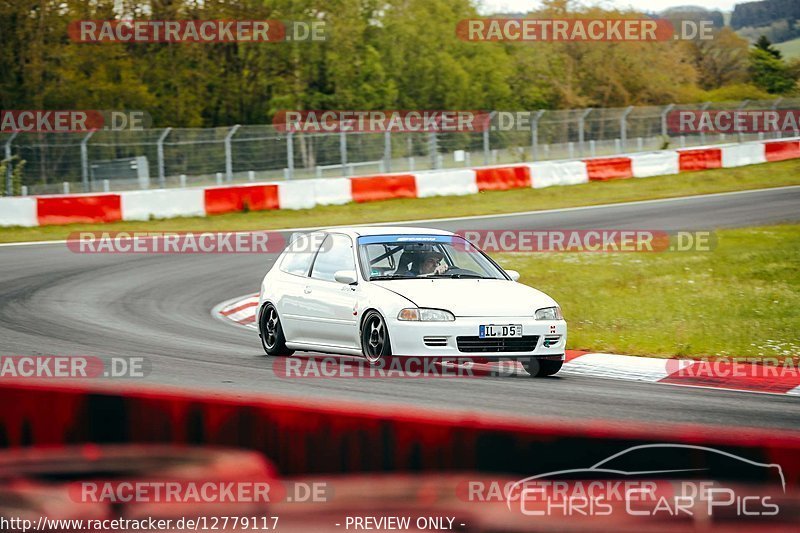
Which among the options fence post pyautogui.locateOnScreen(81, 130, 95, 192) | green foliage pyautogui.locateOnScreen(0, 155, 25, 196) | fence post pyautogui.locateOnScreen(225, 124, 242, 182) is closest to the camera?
green foliage pyautogui.locateOnScreen(0, 155, 25, 196)

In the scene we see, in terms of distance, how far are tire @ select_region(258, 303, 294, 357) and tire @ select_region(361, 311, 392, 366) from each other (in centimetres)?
138

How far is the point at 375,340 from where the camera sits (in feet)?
33.2

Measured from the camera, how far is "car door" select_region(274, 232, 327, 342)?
11148mm

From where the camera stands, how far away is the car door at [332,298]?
10508 millimetres

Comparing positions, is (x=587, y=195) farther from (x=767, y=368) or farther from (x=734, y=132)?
(x=767, y=368)

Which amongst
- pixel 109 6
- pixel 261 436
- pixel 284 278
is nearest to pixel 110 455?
pixel 261 436

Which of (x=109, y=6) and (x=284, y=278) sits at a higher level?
(x=109, y=6)

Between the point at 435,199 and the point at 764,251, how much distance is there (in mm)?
11998

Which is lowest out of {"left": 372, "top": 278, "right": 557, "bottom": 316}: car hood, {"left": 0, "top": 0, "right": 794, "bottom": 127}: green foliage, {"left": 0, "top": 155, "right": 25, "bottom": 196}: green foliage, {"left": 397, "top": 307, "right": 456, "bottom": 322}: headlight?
{"left": 397, "top": 307, "right": 456, "bottom": 322}: headlight

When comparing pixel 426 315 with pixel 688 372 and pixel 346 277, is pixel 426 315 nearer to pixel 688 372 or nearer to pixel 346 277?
pixel 346 277

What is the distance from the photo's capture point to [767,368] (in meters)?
10.5

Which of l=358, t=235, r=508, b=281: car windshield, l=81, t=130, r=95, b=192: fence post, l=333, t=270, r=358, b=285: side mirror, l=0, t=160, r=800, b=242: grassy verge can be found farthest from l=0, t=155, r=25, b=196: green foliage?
l=333, t=270, r=358, b=285: side mirror

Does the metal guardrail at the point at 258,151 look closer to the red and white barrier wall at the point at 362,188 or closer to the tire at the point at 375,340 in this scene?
the red and white barrier wall at the point at 362,188

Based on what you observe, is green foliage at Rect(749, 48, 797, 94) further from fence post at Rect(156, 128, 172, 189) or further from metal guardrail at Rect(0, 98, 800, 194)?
fence post at Rect(156, 128, 172, 189)
